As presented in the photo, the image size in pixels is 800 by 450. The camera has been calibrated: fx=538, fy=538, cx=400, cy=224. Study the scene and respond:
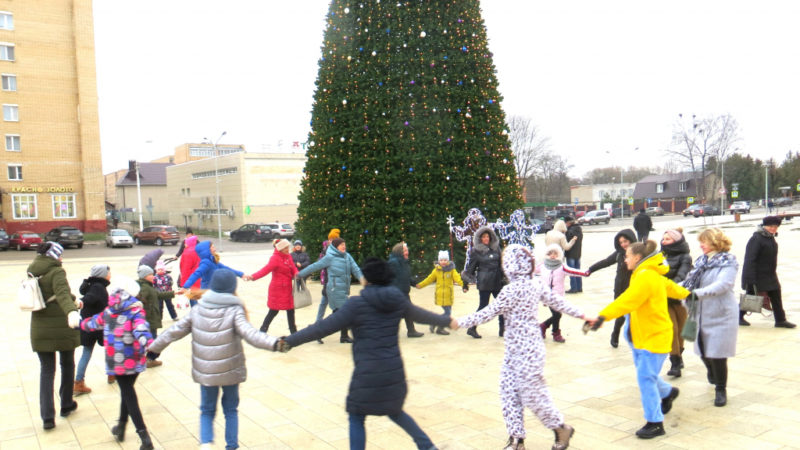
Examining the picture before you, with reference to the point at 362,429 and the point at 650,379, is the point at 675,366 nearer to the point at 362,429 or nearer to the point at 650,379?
the point at 650,379

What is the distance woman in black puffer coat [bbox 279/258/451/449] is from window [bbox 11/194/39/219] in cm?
5043

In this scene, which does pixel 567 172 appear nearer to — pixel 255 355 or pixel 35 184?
pixel 35 184

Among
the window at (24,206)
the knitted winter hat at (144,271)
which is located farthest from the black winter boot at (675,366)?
the window at (24,206)

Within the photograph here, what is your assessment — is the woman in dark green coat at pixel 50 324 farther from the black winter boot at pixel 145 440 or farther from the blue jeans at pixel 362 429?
the blue jeans at pixel 362 429

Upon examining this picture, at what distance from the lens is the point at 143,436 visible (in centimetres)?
462

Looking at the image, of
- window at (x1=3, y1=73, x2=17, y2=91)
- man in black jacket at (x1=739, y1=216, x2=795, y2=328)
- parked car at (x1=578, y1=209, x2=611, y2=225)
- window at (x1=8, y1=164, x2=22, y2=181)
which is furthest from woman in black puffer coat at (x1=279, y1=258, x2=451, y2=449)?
parked car at (x1=578, y1=209, x2=611, y2=225)

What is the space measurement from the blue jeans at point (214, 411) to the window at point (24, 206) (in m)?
49.5

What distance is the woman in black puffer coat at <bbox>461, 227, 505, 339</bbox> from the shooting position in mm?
8500

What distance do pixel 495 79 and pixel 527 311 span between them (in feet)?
36.1

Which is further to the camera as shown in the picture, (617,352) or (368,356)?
(617,352)

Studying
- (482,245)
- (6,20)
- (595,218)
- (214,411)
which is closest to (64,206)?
(6,20)

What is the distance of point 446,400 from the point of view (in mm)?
5754

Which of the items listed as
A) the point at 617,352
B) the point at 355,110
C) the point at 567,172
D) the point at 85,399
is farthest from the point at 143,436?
the point at 567,172

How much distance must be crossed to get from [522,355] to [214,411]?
2.52 metres
